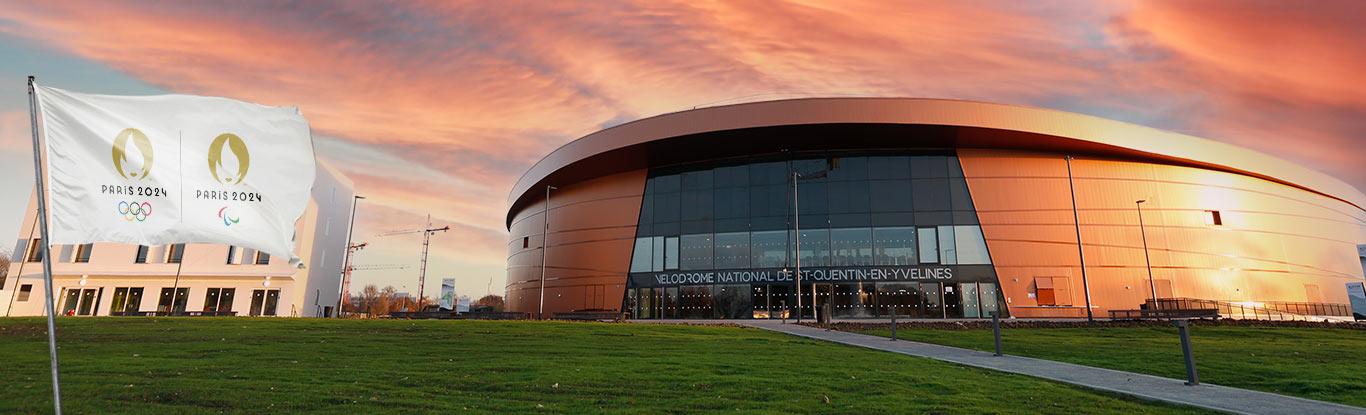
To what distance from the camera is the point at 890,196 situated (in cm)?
4203

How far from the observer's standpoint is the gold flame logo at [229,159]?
6.20 m

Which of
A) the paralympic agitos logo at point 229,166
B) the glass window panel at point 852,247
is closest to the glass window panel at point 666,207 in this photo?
the glass window panel at point 852,247

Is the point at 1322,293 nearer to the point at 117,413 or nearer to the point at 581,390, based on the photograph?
the point at 581,390

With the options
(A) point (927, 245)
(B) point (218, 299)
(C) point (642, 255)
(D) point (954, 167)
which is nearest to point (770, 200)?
(C) point (642, 255)

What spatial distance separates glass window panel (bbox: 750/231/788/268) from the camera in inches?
1676

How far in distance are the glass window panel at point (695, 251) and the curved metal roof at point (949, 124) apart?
7.60 meters

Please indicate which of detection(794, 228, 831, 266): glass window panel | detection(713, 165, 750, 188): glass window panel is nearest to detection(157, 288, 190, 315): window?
detection(713, 165, 750, 188): glass window panel

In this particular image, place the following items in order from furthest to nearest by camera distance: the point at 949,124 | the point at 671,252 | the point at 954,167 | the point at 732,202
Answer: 1. the point at 671,252
2. the point at 732,202
3. the point at 954,167
4. the point at 949,124

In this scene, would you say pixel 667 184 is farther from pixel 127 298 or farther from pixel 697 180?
pixel 127 298

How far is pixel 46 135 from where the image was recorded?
537 cm

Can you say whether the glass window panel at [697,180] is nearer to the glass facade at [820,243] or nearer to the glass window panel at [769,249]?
the glass facade at [820,243]

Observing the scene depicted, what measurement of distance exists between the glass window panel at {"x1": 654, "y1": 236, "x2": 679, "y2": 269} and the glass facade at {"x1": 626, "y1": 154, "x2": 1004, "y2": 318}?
0.24ft

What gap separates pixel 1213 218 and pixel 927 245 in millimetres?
21654

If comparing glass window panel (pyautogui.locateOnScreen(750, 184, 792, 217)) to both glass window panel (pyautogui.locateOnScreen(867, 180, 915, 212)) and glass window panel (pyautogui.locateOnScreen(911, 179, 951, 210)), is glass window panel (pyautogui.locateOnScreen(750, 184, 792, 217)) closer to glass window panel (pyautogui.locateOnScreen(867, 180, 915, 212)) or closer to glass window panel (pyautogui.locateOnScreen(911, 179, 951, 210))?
glass window panel (pyautogui.locateOnScreen(867, 180, 915, 212))
